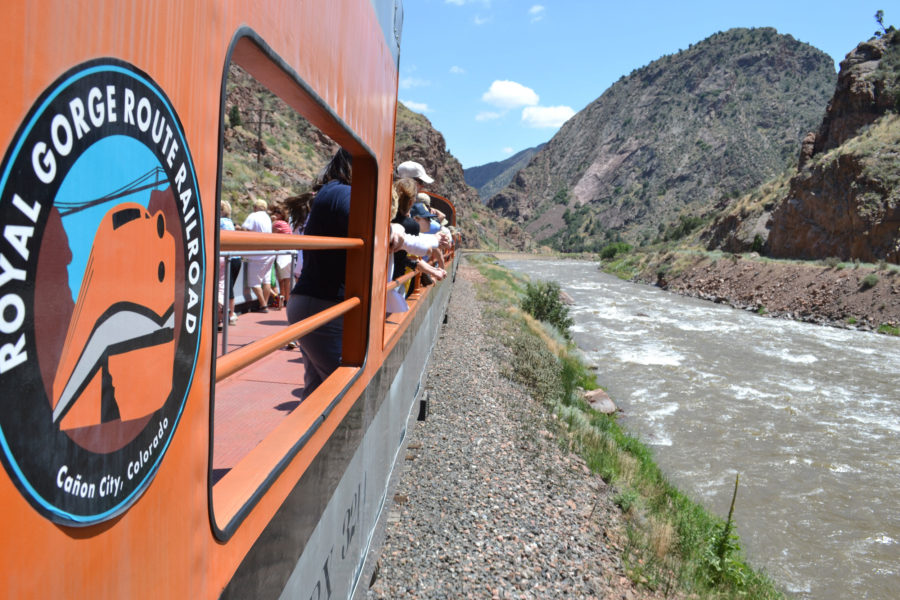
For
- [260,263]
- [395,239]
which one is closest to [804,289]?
[260,263]

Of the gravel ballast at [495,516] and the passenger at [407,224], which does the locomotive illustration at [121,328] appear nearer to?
the passenger at [407,224]

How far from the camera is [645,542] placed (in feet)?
19.8

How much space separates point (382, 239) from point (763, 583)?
5922mm

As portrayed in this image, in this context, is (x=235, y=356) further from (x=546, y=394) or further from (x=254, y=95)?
(x=254, y=95)

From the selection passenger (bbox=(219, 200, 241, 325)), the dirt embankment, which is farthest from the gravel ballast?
the dirt embankment

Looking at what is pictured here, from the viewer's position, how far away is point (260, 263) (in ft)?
23.4

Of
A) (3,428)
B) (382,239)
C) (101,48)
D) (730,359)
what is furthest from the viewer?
(730,359)

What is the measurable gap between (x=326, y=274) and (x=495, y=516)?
3.67 meters

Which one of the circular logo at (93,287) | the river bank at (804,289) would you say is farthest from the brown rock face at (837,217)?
the circular logo at (93,287)

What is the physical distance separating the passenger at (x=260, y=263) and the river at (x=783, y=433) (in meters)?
6.48

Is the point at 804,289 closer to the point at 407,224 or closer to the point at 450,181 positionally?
the point at 407,224

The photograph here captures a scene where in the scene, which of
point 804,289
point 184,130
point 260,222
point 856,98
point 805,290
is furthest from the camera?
point 856,98

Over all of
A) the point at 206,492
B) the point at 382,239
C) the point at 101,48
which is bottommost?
the point at 206,492

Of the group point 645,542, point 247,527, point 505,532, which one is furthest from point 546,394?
point 247,527
